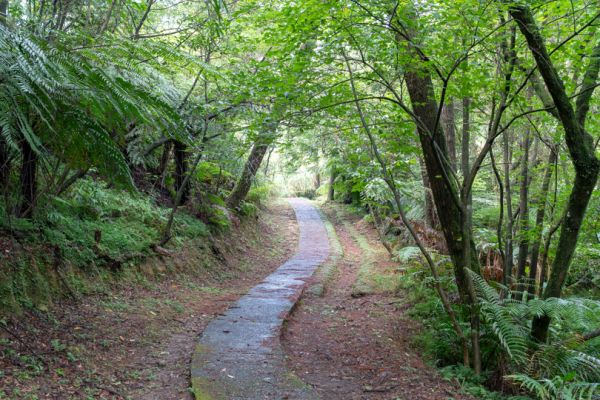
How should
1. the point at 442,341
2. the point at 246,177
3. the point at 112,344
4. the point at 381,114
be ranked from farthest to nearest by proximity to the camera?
the point at 246,177, the point at 381,114, the point at 442,341, the point at 112,344

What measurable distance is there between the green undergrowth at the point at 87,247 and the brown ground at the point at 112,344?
20cm

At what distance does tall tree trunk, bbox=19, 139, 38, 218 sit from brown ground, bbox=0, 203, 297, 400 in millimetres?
1088

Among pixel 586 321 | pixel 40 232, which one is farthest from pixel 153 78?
pixel 586 321

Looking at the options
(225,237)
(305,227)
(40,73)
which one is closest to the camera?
(40,73)

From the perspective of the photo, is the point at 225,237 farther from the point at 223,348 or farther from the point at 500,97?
the point at 500,97

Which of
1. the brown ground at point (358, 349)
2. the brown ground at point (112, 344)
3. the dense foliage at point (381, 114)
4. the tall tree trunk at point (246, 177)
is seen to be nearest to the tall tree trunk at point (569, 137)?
the dense foliage at point (381, 114)

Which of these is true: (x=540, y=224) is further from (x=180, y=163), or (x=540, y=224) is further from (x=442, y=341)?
(x=180, y=163)

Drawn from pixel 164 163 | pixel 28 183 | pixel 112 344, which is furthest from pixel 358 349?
pixel 164 163

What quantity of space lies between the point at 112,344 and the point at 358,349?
2.56 meters

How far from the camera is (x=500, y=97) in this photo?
14.7 feet

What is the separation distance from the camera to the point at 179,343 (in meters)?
4.59

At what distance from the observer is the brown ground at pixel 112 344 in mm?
3225

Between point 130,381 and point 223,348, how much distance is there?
1004 mm

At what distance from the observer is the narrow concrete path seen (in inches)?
138
